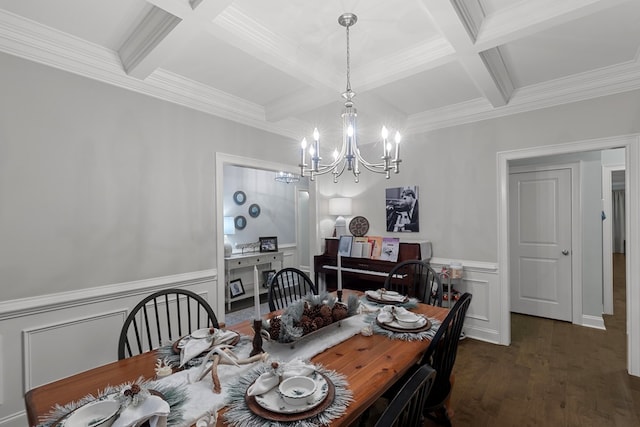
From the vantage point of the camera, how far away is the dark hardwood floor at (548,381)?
2.09 meters

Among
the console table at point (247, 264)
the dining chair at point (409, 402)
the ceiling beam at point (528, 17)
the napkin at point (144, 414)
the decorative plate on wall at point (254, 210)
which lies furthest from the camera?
the decorative plate on wall at point (254, 210)

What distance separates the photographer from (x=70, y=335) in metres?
2.11

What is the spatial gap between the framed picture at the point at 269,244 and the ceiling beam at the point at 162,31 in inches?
134

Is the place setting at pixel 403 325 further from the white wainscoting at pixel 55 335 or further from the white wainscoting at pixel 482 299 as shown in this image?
the white wainscoting at pixel 55 335

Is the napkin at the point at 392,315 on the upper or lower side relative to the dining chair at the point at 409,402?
lower

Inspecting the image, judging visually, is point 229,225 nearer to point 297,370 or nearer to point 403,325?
point 403,325

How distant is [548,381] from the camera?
2520mm

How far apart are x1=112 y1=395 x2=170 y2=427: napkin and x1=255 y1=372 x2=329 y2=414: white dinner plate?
299mm

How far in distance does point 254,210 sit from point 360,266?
8.12 ft

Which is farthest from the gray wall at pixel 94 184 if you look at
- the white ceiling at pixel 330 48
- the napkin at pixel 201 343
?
the napkin at pixel 201 343

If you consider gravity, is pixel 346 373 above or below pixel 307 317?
below

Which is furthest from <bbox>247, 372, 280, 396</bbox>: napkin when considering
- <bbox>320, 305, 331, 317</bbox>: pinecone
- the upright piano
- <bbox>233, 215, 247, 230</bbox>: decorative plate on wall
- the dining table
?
<bbox>233, 215, 247, 230</bbox>: decorative plate on wall

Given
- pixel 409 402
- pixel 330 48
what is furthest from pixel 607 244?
pixel 409 402

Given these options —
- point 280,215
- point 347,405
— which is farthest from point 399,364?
point 280,215
